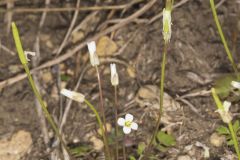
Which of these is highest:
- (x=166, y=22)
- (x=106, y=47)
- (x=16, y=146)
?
(x=106, y=47)

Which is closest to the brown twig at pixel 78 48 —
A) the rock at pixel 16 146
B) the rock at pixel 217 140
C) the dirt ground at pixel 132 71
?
the dirt ground at pixel 132 71

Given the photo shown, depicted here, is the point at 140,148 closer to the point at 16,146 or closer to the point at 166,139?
the point at 166,139

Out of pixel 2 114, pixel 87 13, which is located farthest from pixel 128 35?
pixel 2 114

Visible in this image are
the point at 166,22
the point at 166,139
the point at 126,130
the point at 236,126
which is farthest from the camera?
the point at 166,139

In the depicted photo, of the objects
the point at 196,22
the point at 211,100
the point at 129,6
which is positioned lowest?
the point at 211,100

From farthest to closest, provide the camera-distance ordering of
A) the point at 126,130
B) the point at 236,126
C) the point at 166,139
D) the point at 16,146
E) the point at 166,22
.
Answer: the point at 16,146, the point at 166,139, the point at 236,126, the point at 126,130, the point at 166,22

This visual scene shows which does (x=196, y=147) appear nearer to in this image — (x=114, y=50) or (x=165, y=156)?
(x=165, y=156)

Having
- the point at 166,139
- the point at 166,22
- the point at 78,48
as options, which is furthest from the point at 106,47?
the point at 166,22

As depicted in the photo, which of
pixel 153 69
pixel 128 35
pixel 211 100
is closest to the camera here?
pixel 211 100
